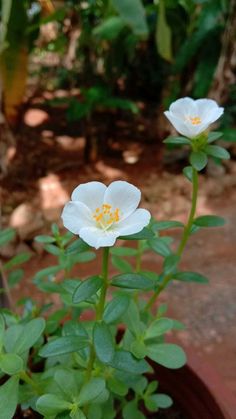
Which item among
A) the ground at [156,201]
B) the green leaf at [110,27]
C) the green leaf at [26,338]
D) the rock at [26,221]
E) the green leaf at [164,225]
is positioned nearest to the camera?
the green leaf at [26,338]

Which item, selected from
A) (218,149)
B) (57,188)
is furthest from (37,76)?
(218,149)

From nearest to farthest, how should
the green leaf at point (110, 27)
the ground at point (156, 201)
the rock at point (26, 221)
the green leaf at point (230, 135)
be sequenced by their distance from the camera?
the ground at point (156, 201) → the rock at point (26, 221) → the green leaf at point (110, 27) → the green leaf at point (230, 135)

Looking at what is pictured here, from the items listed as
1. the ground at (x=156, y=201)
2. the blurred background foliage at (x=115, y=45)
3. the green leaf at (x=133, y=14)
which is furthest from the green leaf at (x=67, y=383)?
the blurred background foliage at (x=115, y=45)

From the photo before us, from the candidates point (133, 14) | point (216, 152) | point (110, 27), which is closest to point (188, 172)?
point (216, 152)

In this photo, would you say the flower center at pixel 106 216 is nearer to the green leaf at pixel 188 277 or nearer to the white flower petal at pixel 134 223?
the white flower petal at pixel 134 223

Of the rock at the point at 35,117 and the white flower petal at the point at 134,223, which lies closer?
the white flower petal at the point at 134,223

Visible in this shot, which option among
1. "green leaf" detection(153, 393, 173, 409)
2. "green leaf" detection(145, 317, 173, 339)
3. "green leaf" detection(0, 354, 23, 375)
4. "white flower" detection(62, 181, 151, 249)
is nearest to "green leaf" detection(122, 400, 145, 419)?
"green leaf" detection(153, 393, 173, 409)

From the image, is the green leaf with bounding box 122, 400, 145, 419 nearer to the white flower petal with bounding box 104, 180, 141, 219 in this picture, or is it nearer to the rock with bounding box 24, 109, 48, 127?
the white flower petal with bounding box 104, 180, 141, 219
